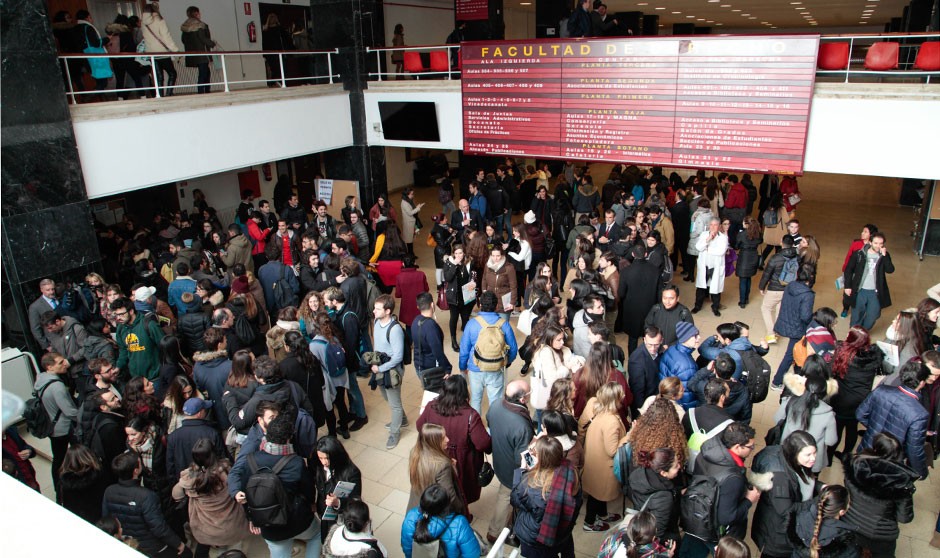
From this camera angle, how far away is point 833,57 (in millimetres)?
7754

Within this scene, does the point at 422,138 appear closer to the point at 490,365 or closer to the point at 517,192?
the point at 517,192

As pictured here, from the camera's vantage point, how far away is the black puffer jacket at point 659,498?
3.79 m

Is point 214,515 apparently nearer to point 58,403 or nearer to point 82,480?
point 82,480

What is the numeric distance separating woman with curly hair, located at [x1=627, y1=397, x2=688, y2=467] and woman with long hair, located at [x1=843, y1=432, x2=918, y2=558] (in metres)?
1.04

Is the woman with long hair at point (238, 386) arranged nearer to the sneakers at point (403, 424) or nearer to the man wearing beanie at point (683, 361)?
the sneakers at point (403, 424)

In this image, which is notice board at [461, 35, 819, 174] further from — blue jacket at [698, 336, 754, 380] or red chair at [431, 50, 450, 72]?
blue jacket at [698, 336, 754, 380]

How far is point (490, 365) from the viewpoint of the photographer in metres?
5.74

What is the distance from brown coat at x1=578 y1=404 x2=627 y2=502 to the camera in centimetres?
439

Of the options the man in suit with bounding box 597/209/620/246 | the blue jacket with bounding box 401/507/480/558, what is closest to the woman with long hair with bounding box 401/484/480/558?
Answer: the blue jacket with bounding box 401/507/480/558

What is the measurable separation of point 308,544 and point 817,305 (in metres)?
8.20

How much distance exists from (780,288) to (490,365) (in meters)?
4.39

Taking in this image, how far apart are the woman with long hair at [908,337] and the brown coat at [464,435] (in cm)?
374

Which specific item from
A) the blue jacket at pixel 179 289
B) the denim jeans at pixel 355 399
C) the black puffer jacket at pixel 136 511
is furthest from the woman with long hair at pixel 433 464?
the blue jacket at pixel 179 289

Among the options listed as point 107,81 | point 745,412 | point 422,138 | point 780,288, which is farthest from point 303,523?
point 107,81
